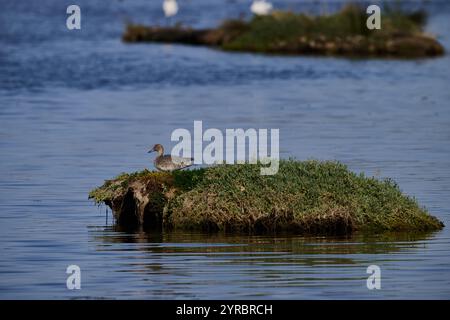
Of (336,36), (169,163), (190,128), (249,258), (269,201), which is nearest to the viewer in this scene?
(249,258)

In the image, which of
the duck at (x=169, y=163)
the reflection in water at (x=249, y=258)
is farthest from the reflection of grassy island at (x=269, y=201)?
the reflection in water at (x=249, y=258)

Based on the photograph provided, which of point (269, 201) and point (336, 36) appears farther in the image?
point (336, 36)

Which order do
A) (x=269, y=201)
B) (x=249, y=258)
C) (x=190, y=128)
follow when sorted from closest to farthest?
(x=249, y=258), (x=269, y=201), (x=190, y=128)

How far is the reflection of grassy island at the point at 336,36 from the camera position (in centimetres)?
5269

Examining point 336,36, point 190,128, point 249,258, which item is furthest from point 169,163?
point 336,36

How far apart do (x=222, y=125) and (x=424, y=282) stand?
17.5 metres

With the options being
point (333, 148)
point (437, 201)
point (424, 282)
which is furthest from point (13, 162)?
point (424, 282)

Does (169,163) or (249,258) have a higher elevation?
(169,163)

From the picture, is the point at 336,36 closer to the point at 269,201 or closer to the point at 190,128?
the point at 190,128

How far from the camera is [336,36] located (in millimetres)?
53531

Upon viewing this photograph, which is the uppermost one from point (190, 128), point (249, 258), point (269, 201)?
point (190, 128)

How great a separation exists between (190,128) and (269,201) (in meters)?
13.9

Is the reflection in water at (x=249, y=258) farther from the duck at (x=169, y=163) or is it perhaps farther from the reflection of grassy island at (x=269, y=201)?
the duck at (x=169, y=163)

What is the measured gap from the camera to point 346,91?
4303 cm
